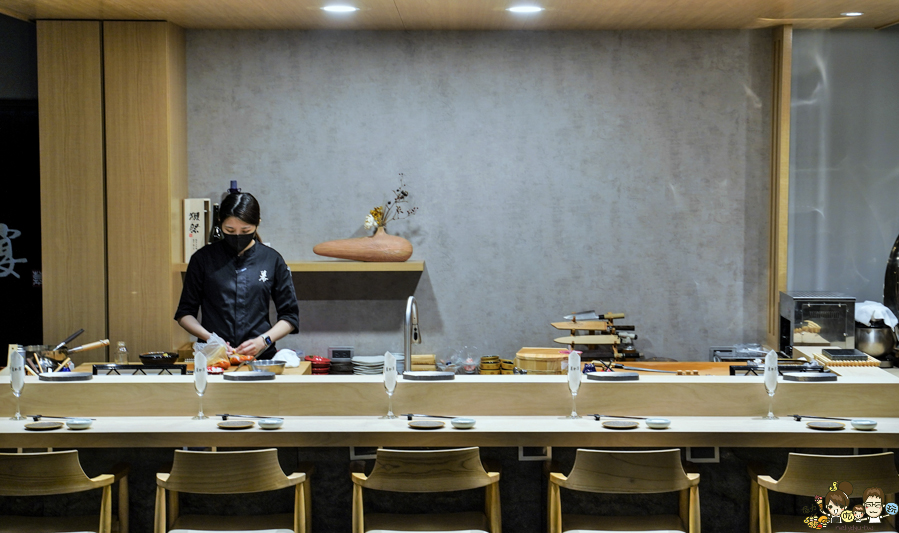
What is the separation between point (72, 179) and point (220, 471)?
2869mm

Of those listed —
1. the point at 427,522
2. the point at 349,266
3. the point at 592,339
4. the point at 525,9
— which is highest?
the point at 525,9

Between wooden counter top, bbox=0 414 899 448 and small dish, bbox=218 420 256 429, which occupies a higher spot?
small dish, bbox=218 420 256 429

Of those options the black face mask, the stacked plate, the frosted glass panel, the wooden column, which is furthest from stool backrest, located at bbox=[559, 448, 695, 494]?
the frosted glass panel

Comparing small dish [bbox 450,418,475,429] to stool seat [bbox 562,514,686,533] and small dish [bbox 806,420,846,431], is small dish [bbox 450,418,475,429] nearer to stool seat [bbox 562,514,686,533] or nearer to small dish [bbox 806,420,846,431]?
stool seat [bbox 562,514,686,533]

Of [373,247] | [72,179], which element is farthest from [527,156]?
[72,179]

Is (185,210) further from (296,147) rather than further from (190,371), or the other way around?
(190,371)

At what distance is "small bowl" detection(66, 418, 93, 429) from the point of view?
8.98ft

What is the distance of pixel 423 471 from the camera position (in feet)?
8.23

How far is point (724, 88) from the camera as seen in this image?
16.5ft

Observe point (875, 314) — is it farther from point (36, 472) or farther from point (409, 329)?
point (36, 472)

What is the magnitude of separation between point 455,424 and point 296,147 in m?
2.83

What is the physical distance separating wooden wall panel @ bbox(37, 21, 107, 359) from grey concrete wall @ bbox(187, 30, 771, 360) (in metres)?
0.59
